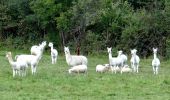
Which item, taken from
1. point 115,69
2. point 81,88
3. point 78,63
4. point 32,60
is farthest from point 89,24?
point 81,88

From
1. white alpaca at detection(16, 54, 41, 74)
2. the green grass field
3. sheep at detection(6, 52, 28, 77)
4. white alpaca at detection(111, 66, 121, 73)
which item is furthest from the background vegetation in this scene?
sheep at detection(6, 52, 28, 77)

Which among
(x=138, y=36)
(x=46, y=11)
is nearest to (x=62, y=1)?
(x=46, y=11)

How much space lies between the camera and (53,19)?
4522cm

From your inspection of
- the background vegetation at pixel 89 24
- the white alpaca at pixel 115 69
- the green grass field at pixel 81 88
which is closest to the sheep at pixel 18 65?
the green grass field at pixel 81 88

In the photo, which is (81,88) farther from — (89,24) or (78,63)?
(89,24)

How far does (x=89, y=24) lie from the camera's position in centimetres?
4381

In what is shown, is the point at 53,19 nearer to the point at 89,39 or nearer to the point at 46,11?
the point at 46,11

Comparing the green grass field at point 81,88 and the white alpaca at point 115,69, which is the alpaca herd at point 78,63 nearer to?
the white alpaca at point 115,69

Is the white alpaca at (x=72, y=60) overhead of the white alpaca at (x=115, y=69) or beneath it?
overhead

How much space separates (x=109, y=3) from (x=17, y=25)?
33.1 feet

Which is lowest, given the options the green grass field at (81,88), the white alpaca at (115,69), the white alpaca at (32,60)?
the white alpaca at (115,69)

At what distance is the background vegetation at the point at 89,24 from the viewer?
41094 mm

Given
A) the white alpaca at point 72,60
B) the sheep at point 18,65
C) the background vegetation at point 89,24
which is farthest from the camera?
the background vegetation at point 89,24

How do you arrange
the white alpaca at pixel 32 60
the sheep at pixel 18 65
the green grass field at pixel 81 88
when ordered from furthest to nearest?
the white alpaca at pixel 32 60
the sheep at pixel 18 65
the green grass field at pixel 81 88
